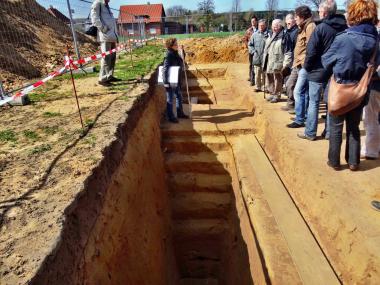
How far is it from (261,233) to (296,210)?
0.71 m

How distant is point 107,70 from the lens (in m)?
7.38

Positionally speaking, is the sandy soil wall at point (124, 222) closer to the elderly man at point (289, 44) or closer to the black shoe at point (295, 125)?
the black shoe at point (295, 125)

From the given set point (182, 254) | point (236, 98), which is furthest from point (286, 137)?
point (236, 98)

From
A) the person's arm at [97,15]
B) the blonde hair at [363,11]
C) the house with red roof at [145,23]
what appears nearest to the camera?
the blonde hair at [363,11]

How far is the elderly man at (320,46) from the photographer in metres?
4.47

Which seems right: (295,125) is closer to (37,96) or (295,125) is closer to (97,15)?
(97,15)

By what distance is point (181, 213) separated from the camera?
7.15 metres

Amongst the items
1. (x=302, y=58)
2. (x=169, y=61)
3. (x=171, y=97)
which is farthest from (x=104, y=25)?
(x=302, y=58)

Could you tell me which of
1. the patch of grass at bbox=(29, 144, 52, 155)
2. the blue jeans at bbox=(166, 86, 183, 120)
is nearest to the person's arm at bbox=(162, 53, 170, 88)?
the blue jeans at bbox=(166, 86, 183, 120)

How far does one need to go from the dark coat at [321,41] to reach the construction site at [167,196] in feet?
4.11

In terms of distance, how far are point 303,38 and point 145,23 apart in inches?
844

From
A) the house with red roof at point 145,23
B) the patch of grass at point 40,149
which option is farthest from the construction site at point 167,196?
the house with red roof at point 145,23

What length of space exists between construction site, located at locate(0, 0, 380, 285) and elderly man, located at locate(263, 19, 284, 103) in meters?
0.45

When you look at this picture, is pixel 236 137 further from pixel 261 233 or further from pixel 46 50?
pixel 46 50
